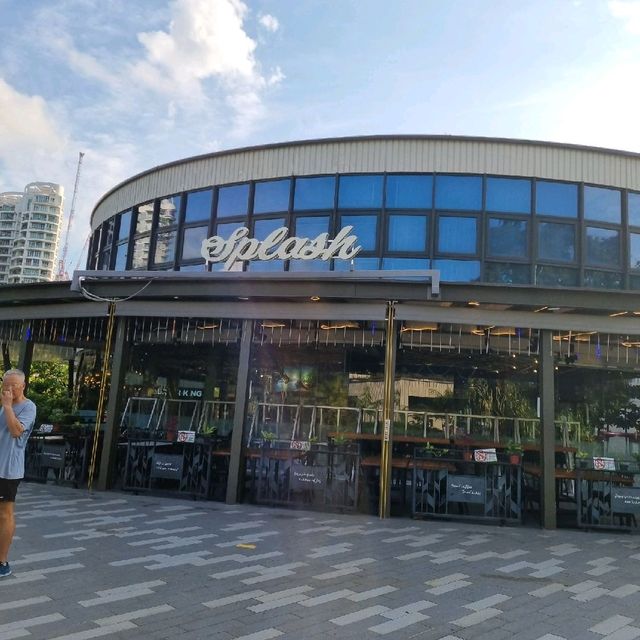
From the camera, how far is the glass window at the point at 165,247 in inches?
581

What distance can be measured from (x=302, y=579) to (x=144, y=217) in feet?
39.6

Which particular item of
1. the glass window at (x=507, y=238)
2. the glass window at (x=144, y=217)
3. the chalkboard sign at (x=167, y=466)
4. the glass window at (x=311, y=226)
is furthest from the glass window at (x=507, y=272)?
the glass window at (x=144, y=217)

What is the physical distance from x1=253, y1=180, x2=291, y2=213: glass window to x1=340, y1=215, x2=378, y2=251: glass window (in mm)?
1575

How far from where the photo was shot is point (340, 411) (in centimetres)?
1492

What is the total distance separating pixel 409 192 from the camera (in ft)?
42.6

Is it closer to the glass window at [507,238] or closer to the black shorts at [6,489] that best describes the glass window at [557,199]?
the glass window at [507,238]

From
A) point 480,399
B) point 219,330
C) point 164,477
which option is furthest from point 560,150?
point 164,477

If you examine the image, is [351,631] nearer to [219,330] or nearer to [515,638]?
[515,638]

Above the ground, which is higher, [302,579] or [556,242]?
[556,242]

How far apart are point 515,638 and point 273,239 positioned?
8.76 meters

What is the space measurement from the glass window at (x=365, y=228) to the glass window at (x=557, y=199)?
361 cm

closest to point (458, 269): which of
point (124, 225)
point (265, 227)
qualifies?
point (265, 227)

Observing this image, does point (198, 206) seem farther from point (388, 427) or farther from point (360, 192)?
point (388, 427)

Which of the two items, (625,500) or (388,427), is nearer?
(625,500)
